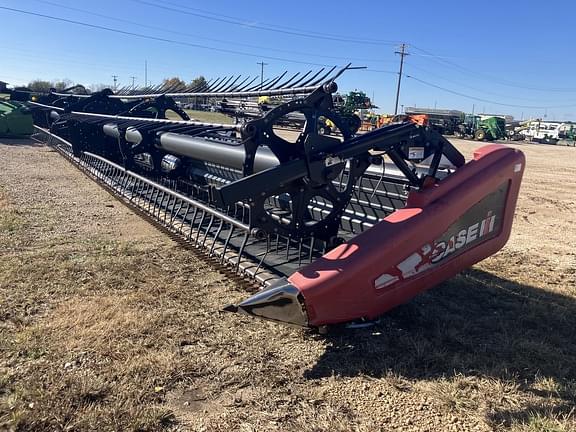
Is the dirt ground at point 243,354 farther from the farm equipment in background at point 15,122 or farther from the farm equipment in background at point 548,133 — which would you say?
the farm equipment in background at point 548,133

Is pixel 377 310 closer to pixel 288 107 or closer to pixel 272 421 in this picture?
pixel 272 421

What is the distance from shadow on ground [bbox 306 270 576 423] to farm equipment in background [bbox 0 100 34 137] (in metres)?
16.0

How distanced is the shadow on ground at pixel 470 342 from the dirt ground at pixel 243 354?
0.04ft

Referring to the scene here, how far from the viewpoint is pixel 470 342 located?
3338mm

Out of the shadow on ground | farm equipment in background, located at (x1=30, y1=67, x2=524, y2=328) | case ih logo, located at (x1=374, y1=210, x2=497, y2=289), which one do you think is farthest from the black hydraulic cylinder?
the shadow on ground

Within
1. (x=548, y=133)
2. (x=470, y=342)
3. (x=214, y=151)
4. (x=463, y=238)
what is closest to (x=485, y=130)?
(x=548, y=133)

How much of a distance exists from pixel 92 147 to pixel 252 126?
25.5 ft

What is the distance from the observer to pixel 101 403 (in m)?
2.48

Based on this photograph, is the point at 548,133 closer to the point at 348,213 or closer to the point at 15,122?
the point at 15,122

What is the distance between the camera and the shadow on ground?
2920 mm

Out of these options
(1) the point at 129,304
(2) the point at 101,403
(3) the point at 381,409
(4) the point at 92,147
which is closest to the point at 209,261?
(1) the point at 129,304

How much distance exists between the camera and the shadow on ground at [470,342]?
2.92 m

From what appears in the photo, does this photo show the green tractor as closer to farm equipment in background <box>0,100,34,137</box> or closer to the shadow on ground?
farm equipment in background <box>0,100,34,137</box>

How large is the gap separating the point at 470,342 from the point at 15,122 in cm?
1676
